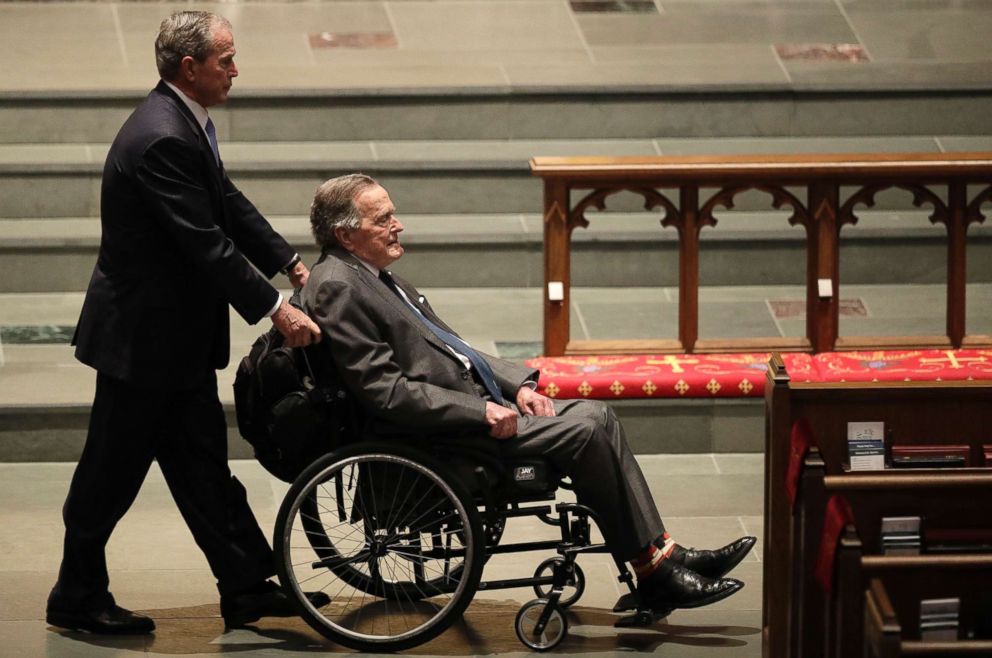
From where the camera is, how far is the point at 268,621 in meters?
4.33

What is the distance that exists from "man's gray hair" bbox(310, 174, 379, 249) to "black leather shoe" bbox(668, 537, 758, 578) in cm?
113

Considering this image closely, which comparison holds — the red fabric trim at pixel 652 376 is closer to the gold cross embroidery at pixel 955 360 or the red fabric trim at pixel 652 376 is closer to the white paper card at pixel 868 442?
the gold cross embroidery at pixel 955 360

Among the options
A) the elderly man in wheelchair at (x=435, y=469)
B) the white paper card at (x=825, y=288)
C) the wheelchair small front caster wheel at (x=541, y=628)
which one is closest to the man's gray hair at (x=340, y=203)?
the elderly man in wheelchair at (x=435, y=469)

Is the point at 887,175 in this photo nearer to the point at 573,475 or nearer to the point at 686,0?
the point at 573,475

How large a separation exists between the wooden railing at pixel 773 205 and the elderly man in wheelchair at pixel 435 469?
1.62 m

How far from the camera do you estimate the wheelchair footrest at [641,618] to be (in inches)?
162

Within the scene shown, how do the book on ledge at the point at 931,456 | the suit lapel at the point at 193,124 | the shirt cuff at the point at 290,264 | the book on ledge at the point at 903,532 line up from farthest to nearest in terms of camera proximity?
the shirt cuff at the point at 290,264 < the suit lapel at the point at 193,124 < the book on ledge at the point at 931,456 < the book on ledge at the point at 903,532

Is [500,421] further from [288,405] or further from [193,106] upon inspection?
[193,106]

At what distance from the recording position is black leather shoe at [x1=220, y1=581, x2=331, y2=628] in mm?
4254

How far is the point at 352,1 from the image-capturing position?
899 centimetres

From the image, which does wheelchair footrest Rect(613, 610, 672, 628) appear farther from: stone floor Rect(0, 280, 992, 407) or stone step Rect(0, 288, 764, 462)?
stone floor Rect(0, 280, 992, 407)

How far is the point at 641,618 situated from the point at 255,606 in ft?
3.18

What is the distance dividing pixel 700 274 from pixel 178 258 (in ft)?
11.2

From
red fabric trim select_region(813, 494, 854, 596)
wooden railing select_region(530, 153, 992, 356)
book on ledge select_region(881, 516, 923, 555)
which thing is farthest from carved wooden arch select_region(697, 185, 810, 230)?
red fabric trim select_region(813, 494, 854, 596)
